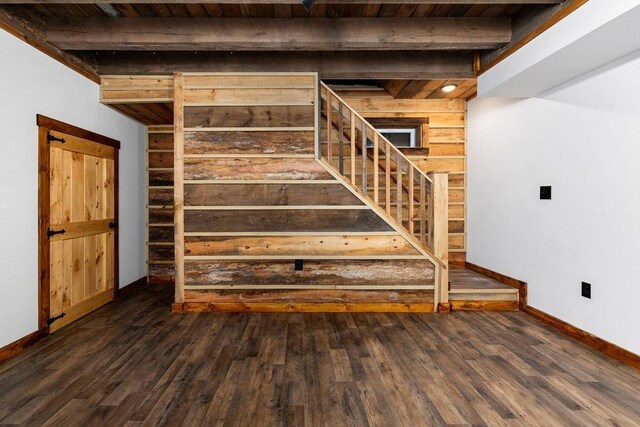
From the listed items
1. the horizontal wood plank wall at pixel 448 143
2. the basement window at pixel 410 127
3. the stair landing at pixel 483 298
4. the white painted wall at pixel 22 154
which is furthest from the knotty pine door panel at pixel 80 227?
the stair landing at pixel 483 298

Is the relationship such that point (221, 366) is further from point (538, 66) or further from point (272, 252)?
point (538, 66)

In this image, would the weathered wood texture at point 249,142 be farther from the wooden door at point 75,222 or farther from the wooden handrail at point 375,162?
the wooden door at point 75,222

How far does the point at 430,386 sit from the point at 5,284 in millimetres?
3352

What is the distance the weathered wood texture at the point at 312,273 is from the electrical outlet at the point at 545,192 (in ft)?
4.48

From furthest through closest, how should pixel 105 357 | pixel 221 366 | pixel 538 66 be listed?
1. pixel 538 66
2. pixel 105 357
3. pixel 221 366

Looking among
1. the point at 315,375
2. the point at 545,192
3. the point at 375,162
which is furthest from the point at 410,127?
the point at 315,375

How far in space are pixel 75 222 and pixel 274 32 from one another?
9.40ft

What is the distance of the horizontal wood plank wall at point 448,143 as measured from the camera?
5.38 meters

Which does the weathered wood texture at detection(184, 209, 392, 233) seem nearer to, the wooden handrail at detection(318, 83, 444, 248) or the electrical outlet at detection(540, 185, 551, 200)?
the wooden handrail at detection(318, 83, 444, 248)

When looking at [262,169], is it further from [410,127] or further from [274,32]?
[410,127]

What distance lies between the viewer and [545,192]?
12.4 feet

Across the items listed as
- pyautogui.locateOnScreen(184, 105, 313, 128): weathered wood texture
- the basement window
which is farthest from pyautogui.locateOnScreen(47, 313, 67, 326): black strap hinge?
the basement window

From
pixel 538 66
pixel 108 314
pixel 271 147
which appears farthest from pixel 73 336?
pixel 538 66

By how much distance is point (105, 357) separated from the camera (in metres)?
2.90
